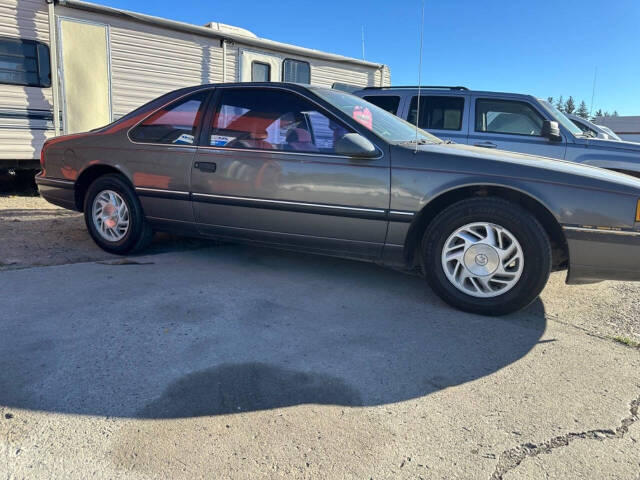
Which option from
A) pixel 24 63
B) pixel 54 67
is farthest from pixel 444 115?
pixel 24 63

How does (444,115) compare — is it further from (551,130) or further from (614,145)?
(614,145)

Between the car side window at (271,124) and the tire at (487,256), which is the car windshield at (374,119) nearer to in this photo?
the car side window at (271,124)

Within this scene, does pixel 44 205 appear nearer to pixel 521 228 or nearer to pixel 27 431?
pixel 27 431

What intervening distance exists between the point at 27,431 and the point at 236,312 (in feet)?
4.54

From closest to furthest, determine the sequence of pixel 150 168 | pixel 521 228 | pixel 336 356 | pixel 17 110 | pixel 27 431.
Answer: pixel 27 431
pixel 336 356
pixel 521 228
pixel 150 168
pixel 17 110

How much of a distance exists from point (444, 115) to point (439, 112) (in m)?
0.08

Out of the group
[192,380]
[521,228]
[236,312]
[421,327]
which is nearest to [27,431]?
[192,380]

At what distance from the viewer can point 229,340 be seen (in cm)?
273

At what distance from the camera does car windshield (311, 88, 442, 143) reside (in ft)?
12.0

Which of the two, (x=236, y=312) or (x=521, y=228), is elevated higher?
(x=521, y=228)

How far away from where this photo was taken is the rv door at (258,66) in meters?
8.53

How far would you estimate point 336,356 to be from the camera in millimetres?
2602

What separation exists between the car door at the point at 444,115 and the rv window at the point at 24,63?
497 cm

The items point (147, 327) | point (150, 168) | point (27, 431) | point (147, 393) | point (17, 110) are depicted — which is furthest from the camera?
point (17, 110)
